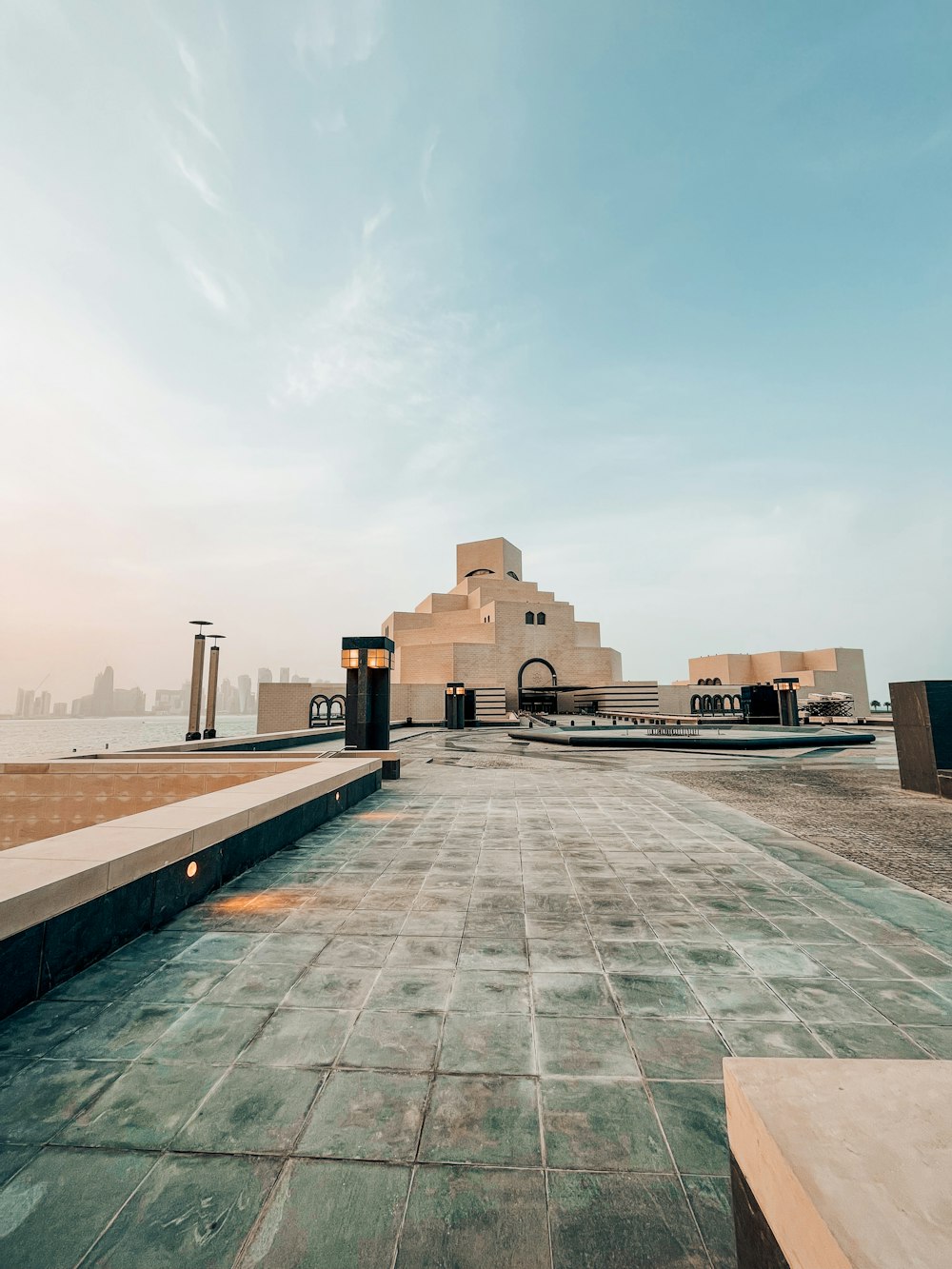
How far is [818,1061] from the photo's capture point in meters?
1.34

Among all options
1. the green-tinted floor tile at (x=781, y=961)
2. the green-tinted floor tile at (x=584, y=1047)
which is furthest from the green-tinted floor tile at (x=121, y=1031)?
the green-tinted floor tile at (x=781, y=961)

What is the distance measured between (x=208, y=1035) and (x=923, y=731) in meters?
10.9

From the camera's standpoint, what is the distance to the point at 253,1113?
7.20ft

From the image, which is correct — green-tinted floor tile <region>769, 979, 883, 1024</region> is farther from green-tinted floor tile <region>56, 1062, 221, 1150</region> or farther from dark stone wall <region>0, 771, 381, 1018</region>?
dark stone wall <region>0, 771, 381, 1018</region>

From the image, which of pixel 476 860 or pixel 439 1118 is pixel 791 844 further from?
pixel 439 1118

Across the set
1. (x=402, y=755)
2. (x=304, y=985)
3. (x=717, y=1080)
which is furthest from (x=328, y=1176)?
(x=402, y=755)

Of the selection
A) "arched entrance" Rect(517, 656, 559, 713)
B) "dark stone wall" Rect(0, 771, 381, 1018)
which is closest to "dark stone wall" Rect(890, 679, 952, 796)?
"dark stone wall" Rect(0, 771, 381, 1018)

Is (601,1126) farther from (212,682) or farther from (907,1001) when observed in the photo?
(212,682)

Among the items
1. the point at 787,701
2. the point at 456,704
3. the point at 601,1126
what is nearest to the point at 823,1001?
the point at 601,1126

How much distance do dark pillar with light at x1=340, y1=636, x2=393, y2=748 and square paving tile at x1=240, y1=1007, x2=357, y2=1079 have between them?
10.1m

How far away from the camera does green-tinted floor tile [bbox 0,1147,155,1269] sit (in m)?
1.62

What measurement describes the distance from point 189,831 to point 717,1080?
388 centimetres

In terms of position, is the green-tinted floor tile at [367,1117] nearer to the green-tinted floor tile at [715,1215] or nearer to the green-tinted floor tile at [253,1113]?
the green-tinted floor tile at [253,1113]

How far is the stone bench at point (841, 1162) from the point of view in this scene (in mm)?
905
